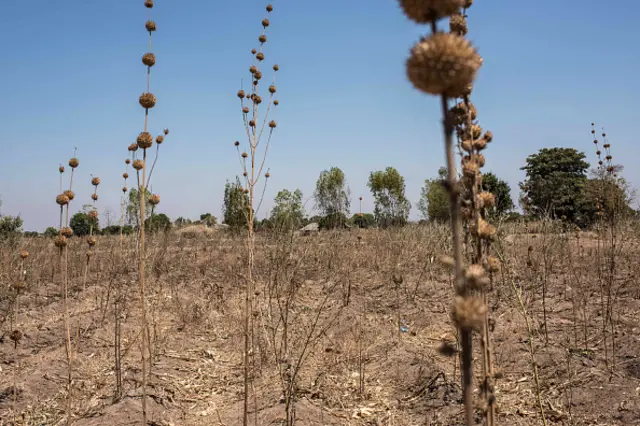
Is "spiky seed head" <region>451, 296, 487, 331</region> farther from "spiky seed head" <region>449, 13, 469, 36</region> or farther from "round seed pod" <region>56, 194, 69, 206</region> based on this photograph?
"round seed pod" <region>56, 194, 69, 206</region>

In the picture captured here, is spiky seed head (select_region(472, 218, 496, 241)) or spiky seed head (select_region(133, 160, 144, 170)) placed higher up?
spiky seed head (select_region(133, 160, 144, 170))

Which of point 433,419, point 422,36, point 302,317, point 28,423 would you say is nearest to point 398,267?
point 302,317

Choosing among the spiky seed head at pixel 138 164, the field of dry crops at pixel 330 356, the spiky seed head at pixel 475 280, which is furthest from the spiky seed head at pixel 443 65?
the spiky seed head at pixel 138 164

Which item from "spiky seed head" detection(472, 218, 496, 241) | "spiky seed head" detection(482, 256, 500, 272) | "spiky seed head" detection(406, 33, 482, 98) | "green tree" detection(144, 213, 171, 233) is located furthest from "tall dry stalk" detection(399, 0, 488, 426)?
"green tree" detection(144, 213, 171, 233)

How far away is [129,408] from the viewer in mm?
3311

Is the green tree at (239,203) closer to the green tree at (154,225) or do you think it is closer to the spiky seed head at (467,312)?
the green tree at (154,225)

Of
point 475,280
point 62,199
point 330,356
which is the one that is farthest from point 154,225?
point 475,280

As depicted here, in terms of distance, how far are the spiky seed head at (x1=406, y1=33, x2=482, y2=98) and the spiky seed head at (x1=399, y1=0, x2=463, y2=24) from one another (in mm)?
38

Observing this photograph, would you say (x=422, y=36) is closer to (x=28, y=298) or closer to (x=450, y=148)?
(x=450, y=148)

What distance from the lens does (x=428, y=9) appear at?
2.67 ft

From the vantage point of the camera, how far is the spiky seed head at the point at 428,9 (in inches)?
30.9

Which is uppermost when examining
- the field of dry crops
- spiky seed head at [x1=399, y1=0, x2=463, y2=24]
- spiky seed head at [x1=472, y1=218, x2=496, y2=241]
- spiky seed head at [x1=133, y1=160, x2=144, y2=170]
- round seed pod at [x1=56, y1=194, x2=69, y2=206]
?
spiky seed head at [x1=399, y1=0, x2=463, y2=24]

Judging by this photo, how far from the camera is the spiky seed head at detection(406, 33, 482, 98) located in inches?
30.6

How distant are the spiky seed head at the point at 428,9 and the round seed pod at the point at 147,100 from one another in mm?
1552
